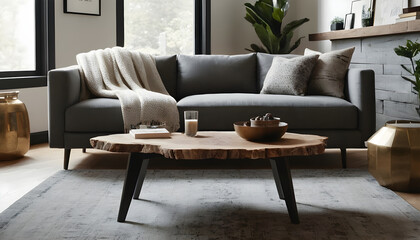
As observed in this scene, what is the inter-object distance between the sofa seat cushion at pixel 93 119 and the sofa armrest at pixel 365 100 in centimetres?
156

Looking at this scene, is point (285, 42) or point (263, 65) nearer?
point (263, 65)

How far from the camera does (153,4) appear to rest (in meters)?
5.65

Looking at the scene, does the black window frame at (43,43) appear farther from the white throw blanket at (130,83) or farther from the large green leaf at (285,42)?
the large green leaf at (285,42)

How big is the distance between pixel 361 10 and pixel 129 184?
10.9 ft

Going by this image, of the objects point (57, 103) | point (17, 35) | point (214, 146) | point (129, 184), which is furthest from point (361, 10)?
point (129, 184)

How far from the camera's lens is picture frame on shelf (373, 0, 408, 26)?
429 cm

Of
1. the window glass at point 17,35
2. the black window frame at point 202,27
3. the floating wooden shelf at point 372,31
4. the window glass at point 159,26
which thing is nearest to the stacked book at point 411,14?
the floating wooden shelf at point 372,31

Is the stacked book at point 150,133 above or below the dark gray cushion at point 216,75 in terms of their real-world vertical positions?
below

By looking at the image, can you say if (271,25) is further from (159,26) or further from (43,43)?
(43,43)

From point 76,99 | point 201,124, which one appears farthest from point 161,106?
point 76,99

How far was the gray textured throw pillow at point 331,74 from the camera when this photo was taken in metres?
3.96

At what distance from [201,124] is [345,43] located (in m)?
2.13

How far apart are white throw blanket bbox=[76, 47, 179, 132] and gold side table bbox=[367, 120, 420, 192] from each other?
1350 mm

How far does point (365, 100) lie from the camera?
361 cm
